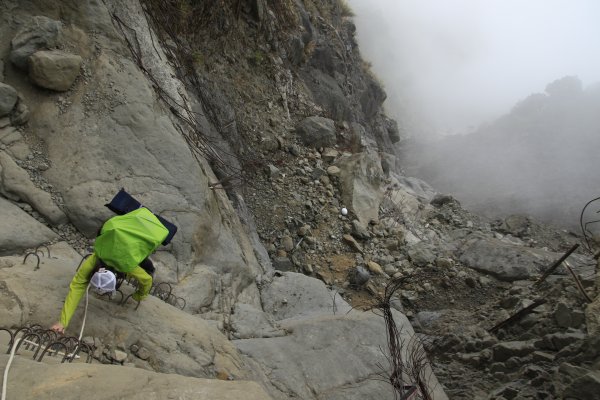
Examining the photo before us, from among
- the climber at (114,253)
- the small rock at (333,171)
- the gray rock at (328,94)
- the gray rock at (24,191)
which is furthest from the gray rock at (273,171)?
the climber at (114,253)

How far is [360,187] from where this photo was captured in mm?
8359

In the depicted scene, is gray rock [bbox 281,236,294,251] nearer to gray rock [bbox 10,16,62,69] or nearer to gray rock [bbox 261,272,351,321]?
gray rock [bbox 261,272,351,321]

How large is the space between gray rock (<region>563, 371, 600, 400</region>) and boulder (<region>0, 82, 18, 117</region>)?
5437 millimetres

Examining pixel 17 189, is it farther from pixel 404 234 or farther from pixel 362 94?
pixel 362 94

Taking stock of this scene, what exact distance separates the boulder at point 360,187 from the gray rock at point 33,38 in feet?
17.9

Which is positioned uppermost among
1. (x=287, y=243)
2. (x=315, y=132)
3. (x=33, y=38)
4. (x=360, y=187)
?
→ (x=360, y=187)

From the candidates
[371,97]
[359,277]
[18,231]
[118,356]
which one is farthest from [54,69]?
[371,97]

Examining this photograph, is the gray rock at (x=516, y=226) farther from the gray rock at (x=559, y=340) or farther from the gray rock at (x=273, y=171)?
the gray rock at (x=559, y=340)

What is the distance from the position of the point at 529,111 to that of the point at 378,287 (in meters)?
23.6

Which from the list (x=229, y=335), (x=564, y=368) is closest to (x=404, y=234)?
(x=564, y=368)

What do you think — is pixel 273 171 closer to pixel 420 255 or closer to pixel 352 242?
pixel 352 242

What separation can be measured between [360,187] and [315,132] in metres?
1.56

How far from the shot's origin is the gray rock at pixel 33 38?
3.92 metres

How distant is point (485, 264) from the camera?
7961mm
